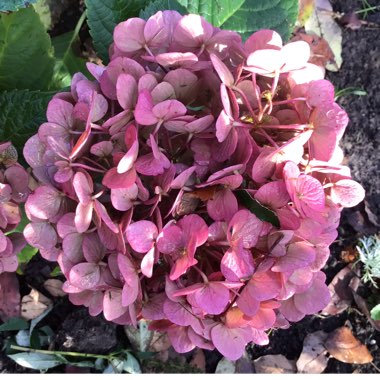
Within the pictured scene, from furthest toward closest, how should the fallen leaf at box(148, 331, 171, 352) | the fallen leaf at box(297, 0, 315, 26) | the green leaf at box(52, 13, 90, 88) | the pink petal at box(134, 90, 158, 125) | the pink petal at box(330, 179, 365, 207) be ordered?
the fallen leaf at box(297, 0, 315, 26) < the fallen leaf at box(148, 331, 171, 352) < the green leaf at box(52, 13, 90, 88) < the pink petal at box(330, 179, 365, 207) < the pink petal at box(134, 90, 158, 125)

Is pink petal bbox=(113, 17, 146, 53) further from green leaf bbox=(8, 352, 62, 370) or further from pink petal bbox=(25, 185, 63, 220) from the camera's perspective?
green leaf bbox=(8, 352, 62, 370)

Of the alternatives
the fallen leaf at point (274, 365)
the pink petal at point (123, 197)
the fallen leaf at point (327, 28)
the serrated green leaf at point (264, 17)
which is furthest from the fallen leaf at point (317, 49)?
the pink petal at point (123, 197)

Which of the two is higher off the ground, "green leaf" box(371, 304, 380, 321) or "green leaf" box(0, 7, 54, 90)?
"green leaf" box(0, 7, 54, 90)

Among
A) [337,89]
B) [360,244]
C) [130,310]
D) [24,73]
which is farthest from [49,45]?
[360,244]

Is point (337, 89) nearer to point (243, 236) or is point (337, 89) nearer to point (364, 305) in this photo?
point (364, 305)

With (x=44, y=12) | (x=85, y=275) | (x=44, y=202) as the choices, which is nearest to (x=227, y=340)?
(x=85, y=275)

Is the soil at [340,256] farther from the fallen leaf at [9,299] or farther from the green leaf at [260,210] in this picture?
the green leaf at [260,210]

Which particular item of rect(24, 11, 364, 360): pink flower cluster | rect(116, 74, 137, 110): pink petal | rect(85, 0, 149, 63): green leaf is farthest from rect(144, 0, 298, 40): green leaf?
rect(116, 74, 137, 110): pink petal
